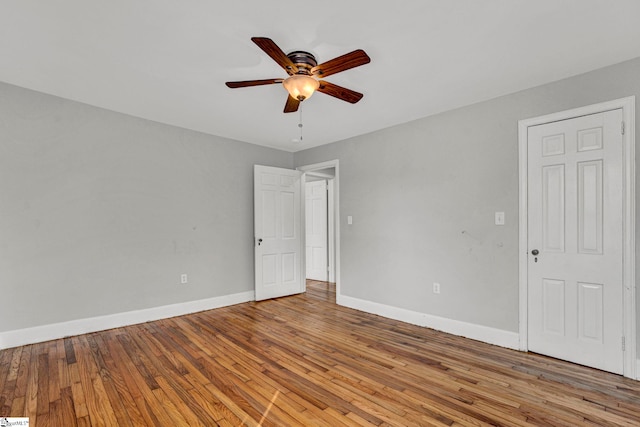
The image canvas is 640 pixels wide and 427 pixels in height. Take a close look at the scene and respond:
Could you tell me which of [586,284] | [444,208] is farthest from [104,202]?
[586,284]

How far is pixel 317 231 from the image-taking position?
6.52 meters

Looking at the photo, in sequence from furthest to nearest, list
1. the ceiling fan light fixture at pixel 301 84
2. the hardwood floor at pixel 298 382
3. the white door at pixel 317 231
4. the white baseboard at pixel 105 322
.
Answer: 1. the white door at pixel 317 231
2. the white baseboard at pixel 105 322
3. the ceiling fan light fixture at pixel 301 84
4. the hardwood floor at pixel 298 382

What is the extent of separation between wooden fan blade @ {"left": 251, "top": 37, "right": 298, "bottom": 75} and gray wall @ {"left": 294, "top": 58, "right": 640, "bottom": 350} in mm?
2179

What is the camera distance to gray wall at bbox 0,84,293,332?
300cm

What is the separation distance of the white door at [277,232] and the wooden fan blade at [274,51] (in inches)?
111

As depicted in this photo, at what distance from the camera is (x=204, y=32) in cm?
205

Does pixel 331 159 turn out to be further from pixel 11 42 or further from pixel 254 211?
pixel 11 42

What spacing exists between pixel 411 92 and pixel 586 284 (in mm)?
2353

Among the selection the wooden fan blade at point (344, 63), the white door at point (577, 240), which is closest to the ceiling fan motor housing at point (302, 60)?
the wooden fan blade at point (344, 63)

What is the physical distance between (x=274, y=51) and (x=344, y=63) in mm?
461

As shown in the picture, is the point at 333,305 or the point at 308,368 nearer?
the point at 308,368

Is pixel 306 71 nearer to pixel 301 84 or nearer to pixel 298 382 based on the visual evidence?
A: pixel 301 84

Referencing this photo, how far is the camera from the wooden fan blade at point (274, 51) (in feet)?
5.62

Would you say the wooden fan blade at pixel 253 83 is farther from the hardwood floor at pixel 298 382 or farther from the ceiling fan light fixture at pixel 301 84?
the hardwood floor at pixel 298 382
